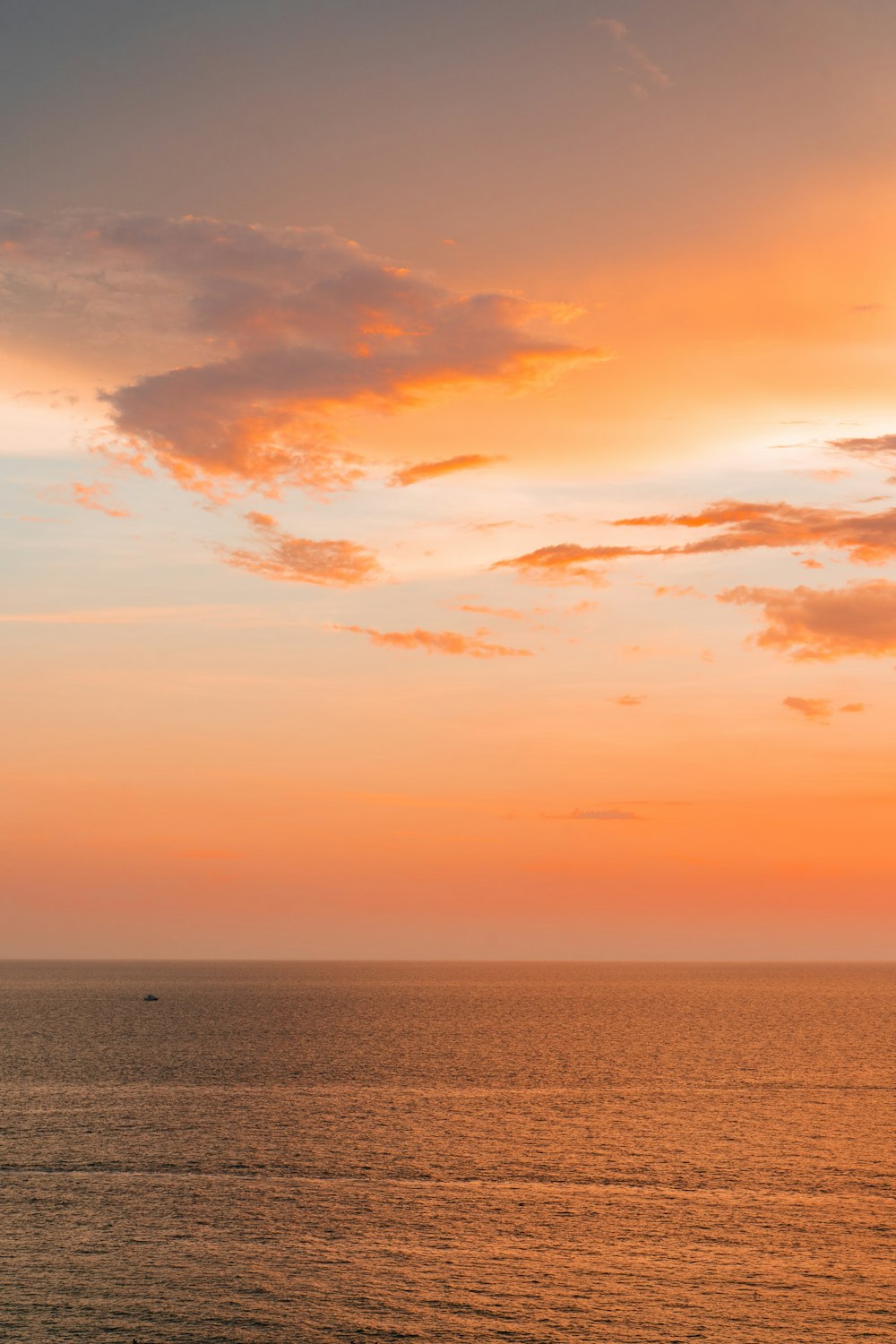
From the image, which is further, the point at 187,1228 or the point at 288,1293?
the point at 187,1228

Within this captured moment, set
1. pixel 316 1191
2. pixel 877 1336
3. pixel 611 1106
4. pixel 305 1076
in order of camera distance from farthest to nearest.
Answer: pixel 305 1076, pixel 611 1106, pixel 316 1191, pixel 877 1336

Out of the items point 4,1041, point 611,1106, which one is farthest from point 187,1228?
point 4,1041

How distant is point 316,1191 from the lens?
80.8m

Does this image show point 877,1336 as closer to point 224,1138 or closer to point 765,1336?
point 765,1336

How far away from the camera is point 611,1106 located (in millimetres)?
115812

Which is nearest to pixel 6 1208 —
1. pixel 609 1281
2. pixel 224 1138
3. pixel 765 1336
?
pixel 224 1138

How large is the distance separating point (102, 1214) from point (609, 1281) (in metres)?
31.2

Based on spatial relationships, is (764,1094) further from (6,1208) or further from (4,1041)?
(4,1041)

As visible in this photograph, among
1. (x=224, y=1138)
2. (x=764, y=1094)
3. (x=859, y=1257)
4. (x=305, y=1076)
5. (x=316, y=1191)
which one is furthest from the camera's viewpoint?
(x=305, y=1076)

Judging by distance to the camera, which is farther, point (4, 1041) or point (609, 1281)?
point (4, 1041)

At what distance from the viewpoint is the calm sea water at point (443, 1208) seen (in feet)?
190

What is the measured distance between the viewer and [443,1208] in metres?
76.9

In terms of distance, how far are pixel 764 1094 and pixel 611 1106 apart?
19.7 m

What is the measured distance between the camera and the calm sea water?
58000 millimetres
